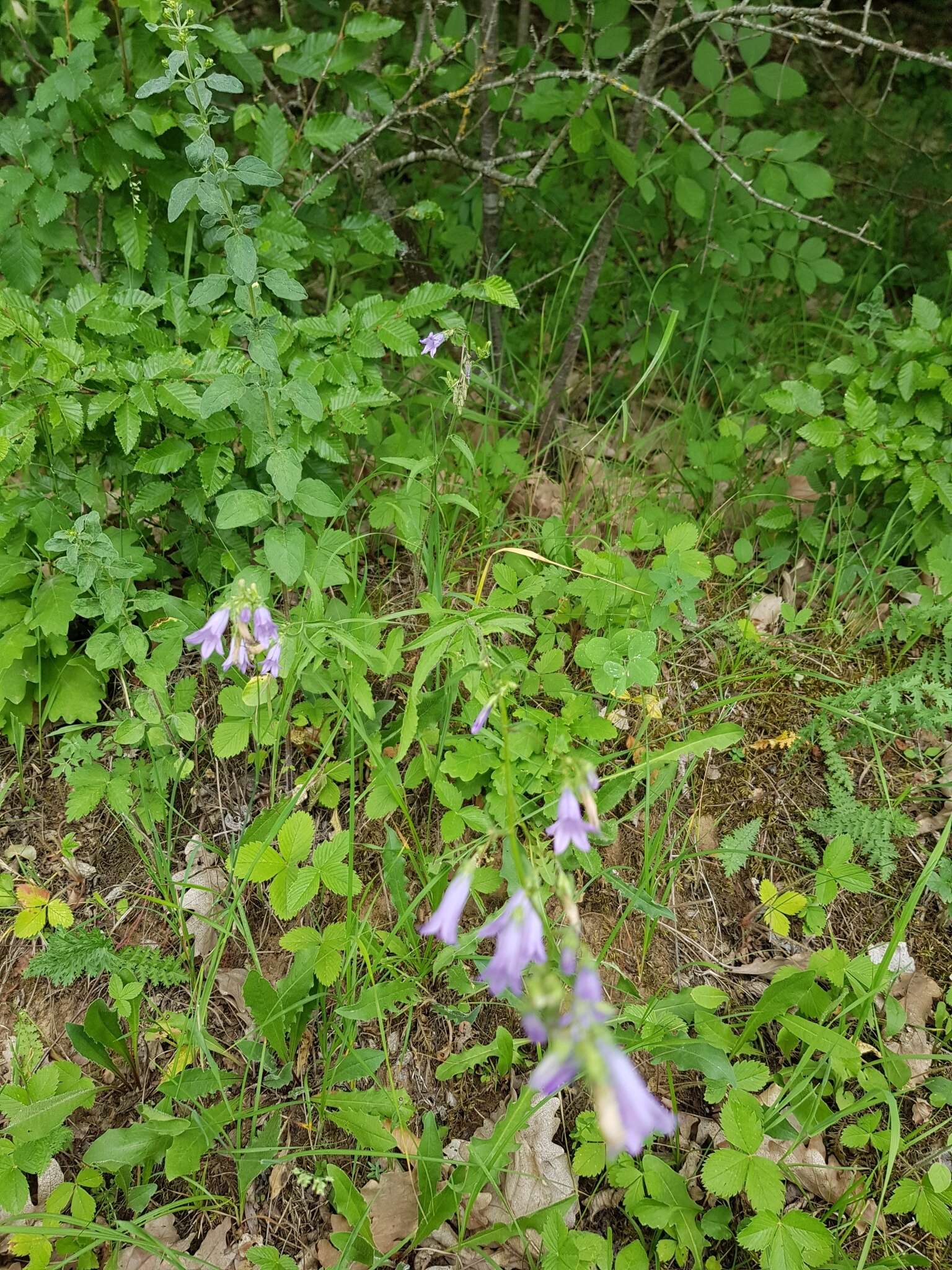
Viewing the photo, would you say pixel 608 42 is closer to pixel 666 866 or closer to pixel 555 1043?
pixel 666 866

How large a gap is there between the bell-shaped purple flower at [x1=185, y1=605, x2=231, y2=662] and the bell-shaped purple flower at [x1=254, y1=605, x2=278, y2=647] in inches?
2.4

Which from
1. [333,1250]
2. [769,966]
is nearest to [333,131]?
[769,966]

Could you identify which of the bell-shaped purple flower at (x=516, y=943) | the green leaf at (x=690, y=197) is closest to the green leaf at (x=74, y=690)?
the bell-shaped purple flower at (x=516, y=943)

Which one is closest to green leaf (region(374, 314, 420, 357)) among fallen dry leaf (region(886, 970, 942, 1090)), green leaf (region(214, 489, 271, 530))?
green leaf (region(214, 489, 271, 530))

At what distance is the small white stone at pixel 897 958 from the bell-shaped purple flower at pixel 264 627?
1733mm

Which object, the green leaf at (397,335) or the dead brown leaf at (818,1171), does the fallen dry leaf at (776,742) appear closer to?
the dead brown leaf at (818,1171)

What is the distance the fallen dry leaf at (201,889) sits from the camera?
7.13 ft

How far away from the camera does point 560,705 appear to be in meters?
→ 2.45

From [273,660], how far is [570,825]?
797mm

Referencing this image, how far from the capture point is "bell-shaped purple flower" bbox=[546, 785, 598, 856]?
1.32 m

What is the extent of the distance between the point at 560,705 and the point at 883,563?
4.05ft

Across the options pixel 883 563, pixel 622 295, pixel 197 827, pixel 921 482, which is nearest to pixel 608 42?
pixel 622 295

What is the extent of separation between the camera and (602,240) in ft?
9.66

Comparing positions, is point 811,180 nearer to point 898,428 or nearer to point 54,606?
point 898,428
